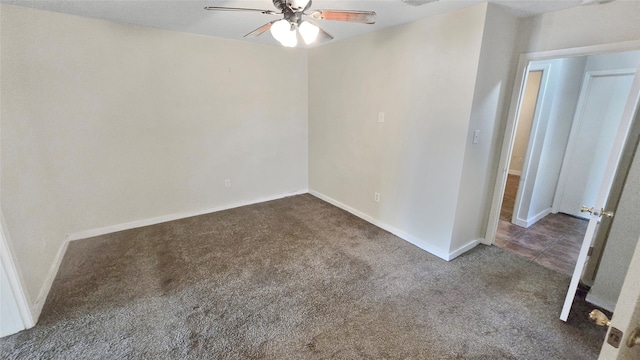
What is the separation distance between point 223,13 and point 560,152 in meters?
4.58

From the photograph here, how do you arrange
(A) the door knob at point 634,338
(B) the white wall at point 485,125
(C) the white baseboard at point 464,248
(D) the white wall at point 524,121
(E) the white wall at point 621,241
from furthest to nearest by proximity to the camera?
(D) the white wall at point 524,121
(C) the white baseboard at point 464,248
(B) the white wall at point 485,125
(E) the white wall at point 621,241
(A) the door knob at point 634,338

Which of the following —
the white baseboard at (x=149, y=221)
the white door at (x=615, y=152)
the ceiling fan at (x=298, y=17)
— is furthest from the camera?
the white baseboard at (x=149, y=221)

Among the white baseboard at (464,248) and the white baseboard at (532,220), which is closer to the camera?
the white baseboard at (464,248)

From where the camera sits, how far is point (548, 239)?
127 inches

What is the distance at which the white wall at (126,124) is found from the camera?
237 centimetres

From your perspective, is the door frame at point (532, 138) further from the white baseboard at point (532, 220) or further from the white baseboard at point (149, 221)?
the white baseboard at point (149, 221)

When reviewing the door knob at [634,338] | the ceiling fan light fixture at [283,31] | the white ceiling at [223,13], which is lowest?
the door knob at [634,338]

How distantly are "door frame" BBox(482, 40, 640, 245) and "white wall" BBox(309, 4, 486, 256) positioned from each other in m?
0.67

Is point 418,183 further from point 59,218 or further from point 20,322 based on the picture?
point 59,218

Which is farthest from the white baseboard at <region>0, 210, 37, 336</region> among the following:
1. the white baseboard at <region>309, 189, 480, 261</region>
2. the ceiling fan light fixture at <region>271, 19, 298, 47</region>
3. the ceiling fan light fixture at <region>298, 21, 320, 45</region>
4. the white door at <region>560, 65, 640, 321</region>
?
the white door at <region>560, 65, 640, 321</region>

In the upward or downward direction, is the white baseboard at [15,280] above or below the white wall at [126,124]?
below

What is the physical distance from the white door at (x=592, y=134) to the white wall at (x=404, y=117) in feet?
7.49

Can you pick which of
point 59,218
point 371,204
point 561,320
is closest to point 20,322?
point 59,218

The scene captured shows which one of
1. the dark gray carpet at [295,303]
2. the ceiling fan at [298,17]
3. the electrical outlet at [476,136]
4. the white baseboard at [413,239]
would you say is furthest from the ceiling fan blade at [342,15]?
the white baseboard at [413,239]
